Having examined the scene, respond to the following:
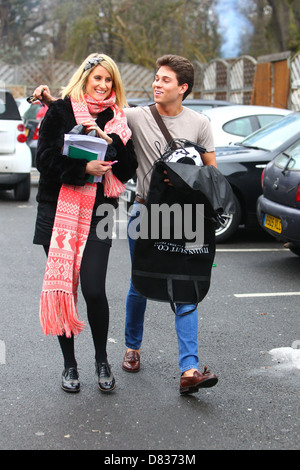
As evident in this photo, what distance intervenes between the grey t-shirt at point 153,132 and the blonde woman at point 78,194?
0.45 feet

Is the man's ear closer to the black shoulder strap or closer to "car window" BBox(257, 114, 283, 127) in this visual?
the black shoulder strap

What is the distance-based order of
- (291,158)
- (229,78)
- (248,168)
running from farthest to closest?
(229,78)
(248,168)
(291,158)

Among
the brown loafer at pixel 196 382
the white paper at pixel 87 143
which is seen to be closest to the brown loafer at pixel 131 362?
the brown loafer at pixel 196 382

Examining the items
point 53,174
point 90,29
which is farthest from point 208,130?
point 90,29

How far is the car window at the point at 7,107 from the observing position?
11.0 meters

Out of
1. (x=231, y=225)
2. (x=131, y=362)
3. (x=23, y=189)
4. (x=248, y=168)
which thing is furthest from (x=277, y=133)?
(x=131, y=362)

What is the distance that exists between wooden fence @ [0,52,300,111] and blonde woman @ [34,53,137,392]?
7.31 metres

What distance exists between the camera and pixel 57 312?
3918 millimetres

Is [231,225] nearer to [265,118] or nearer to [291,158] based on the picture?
[291,158]

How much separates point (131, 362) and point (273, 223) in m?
3.22

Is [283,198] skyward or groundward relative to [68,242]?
groundward

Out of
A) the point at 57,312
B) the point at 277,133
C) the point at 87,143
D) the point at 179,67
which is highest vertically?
the point at 179,67

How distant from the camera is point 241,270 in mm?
7293

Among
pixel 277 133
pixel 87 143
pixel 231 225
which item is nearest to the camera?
pixel 87 143
